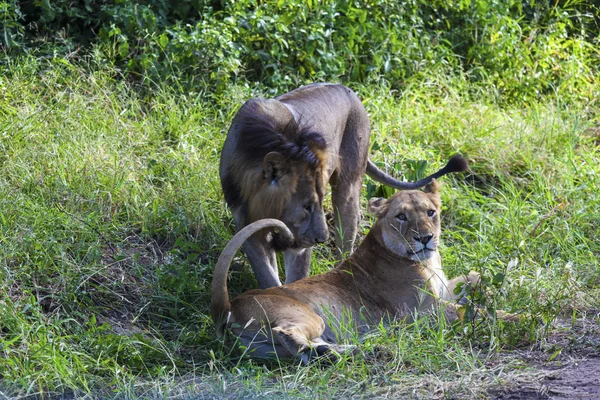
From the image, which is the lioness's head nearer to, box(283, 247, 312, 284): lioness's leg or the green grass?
the green grass

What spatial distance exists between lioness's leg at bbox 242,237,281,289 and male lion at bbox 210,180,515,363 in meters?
0.31

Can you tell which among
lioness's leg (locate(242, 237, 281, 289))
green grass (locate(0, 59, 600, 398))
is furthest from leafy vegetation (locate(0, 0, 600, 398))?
lioness's leg (locate(242, 237, 281, 289))

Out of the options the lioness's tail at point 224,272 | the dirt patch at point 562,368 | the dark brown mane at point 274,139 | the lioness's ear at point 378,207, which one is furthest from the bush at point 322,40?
the dirt patch at point 562,368

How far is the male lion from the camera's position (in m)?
4.28

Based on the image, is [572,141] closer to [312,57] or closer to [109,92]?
[312,57]

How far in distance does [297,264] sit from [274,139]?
0.76 m

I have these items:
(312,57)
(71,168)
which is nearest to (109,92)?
(71,168)

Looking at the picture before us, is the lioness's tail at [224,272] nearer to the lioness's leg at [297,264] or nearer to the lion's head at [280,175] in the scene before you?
the lion's head at [280,175]

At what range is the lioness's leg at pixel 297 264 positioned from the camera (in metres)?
5.19

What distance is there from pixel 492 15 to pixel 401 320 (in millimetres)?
4668

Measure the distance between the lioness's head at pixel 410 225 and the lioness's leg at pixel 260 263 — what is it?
62 centimetres

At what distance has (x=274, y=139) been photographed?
191 inches

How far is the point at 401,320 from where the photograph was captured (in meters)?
4.66

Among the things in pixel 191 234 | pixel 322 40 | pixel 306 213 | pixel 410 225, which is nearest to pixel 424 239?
pixel 410 225
